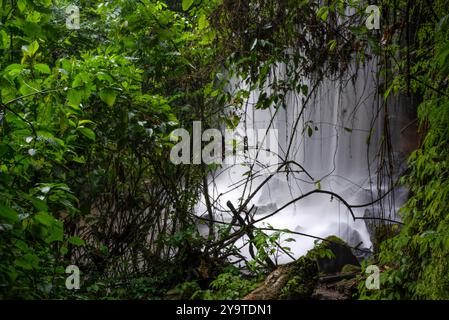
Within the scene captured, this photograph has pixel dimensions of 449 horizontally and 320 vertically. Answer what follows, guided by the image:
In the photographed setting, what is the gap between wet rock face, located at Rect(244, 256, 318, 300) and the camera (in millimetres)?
3102

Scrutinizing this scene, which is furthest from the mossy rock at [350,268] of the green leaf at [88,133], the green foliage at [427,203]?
the green leaf at [88,133]

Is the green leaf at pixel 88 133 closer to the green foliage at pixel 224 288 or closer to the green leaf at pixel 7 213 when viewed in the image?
the green leaf at pixel 7 213

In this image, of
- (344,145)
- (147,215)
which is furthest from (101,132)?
(344,145)

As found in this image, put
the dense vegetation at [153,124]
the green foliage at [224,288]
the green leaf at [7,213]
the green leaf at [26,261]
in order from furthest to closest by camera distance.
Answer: the green foliage at [224,288]
the dense vegetation at [153,124]
the green leaf at [26,261]
the green leaf at [7,213]

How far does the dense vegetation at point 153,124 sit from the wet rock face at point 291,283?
206 millimetres

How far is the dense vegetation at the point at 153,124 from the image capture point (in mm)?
2031

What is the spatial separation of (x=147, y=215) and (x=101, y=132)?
1056 millimetres

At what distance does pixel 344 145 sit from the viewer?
8820 mm

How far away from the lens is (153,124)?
3238 mm

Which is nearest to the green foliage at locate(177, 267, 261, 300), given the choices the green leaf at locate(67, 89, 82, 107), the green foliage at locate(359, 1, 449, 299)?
the green foliage at locate(359, 1, 449, 299)

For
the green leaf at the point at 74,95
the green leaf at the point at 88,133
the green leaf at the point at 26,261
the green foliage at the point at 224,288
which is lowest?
the green foliage at the point at 224,288

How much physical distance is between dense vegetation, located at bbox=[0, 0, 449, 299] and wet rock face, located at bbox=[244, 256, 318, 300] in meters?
0.21

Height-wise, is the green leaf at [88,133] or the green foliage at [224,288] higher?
the green leaf at [88,133]

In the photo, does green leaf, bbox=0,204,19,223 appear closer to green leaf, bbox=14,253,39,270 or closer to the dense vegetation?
the dense vegetation
